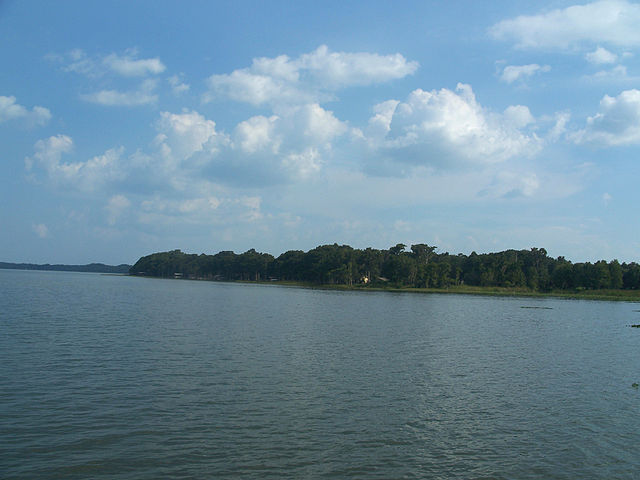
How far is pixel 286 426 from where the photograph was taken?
18312 mm

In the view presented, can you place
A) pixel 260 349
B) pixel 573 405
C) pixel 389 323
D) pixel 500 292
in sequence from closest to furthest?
pixel 573 405, pixel 260 349, pixel 389 323, pixel 500 292

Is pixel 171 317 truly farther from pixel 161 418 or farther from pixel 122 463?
pixel 122 463

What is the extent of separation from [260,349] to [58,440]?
18.9 metres

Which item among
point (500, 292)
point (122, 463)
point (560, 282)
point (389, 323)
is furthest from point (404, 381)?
point (560, 282)

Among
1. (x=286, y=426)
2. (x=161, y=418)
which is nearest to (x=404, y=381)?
(x=286, y=426)

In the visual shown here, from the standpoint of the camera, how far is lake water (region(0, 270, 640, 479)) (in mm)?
15219

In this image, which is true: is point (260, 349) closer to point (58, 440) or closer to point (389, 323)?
point (58, 440)

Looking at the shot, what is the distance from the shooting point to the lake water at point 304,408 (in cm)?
1522

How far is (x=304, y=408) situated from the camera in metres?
20.6

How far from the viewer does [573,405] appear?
23.1 metres

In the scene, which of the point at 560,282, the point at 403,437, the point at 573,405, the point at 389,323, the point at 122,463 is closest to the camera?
the point at 122,463

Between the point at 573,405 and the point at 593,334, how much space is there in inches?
1385

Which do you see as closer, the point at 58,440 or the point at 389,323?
the point at 58,440

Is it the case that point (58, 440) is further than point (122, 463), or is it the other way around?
point (58, 440)
